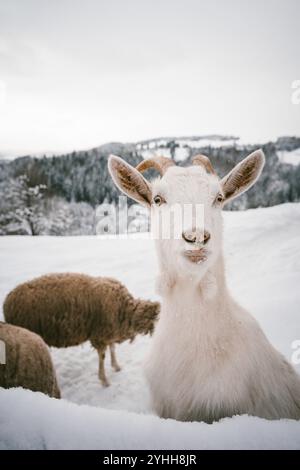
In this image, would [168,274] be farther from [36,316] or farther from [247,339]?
[36,316]

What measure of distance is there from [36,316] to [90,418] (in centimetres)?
315

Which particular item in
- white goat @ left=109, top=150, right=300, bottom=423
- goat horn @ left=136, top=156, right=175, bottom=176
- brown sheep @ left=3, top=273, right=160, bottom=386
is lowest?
brown sheep @ left=3, top=273, right=160, bottom=386

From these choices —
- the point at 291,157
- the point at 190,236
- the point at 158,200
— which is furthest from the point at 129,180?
the point at 291,157

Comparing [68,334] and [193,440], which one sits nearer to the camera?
[193,440]

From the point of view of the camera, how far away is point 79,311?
4188 mm

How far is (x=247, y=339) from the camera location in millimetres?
1846

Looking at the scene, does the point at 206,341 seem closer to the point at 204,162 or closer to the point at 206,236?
the point at 206,236

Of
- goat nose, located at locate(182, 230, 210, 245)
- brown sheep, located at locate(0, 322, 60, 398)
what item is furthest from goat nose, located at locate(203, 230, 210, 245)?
brown sheep, located at locate(0, 322, 60, 398)

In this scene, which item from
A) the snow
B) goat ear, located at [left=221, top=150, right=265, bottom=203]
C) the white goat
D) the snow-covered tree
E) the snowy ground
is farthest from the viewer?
the snow-covered tree

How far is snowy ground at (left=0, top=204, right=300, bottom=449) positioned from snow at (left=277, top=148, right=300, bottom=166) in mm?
11919

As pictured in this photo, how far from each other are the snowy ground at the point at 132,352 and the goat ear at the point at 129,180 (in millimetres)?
1472

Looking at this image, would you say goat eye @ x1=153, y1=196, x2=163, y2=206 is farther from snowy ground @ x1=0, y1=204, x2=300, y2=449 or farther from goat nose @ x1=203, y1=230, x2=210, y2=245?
snowy ground @ x1=0, y1=204, x2=300, y2=449

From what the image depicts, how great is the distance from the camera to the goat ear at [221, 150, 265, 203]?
1973 millimetres

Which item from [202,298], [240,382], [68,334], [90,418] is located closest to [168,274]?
[202,298]
